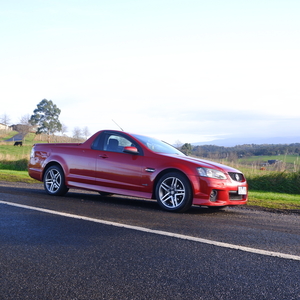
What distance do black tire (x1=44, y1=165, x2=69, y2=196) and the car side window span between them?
54.4 inches

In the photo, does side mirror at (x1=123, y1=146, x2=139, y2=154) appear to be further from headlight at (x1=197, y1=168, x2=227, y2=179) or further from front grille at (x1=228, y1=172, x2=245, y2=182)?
front grille at (x1=228, y1=172, x2=245, y2=182)

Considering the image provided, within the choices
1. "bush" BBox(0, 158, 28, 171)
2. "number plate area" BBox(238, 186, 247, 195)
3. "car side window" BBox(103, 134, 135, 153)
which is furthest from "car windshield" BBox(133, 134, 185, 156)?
"bush" BBox(0, 158, 28, 171)

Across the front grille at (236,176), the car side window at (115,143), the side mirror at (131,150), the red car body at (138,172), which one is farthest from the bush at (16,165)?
the front grille at (236,176)

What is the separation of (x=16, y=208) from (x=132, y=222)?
7.71 ft

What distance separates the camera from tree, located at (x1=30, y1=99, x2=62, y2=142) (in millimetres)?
104250

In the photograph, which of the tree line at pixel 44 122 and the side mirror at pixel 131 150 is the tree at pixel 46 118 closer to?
the tree line at pixel 44 122

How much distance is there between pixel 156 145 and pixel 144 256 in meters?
4.66

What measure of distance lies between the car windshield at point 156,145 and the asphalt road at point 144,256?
2023 mm

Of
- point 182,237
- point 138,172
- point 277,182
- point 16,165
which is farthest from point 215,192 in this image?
point 16,165

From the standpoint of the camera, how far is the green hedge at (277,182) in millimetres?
14916

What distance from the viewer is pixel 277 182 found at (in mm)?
15250

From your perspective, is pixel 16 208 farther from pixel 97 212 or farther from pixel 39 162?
pixel 39 162

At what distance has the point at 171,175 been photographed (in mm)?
7207

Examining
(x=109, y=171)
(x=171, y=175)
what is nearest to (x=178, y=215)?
(x=171, y=175)
